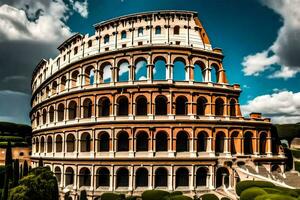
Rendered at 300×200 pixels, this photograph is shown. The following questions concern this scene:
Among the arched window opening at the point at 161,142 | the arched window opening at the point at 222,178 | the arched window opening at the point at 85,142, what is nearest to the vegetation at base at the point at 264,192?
the arched window opening at the point at 222,178

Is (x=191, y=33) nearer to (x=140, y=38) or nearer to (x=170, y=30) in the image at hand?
(x=170, y=30)

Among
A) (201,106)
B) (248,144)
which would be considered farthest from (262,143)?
(201,106)

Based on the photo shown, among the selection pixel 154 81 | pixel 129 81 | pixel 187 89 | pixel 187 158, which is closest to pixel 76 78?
pixel 129 81

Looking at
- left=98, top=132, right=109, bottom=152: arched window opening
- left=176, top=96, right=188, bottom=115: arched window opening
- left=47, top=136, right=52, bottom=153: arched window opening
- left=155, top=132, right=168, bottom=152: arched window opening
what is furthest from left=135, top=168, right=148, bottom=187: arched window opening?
left=47, top=136, right=52, bottom=153: arched window opening

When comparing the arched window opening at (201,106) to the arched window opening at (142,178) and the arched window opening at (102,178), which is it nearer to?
the arched window opening at (142,178)

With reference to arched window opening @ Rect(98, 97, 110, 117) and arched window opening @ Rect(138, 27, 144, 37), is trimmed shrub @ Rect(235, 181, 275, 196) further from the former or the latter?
arched window opening @ Rect(138, 27, 144, 37)

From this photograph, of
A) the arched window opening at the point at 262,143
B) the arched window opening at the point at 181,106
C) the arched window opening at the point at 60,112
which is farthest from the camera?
the arched window opening at the point at 60,112
